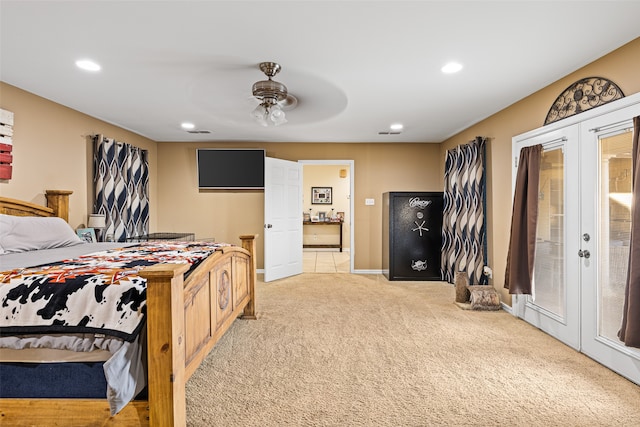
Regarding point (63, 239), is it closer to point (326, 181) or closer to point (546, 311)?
point (546, 311)

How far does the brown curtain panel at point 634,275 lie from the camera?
2.09 meters

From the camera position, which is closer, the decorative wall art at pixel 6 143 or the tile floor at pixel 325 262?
the decorative wall art at pixel 6 143

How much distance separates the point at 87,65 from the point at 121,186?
2.35 meters

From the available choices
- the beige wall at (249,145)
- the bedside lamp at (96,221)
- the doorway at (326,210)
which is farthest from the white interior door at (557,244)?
the doorway at (326,210)

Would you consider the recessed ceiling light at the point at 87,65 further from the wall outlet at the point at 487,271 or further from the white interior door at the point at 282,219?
the wall outlet at the point at 487,271

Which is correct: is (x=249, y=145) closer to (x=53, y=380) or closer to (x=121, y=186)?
(x=121, y=186)

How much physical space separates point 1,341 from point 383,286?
13.7 feet

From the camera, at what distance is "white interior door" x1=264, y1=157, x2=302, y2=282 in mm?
5184

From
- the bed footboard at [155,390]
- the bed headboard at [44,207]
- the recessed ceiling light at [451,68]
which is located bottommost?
the bed footboard at [155,390]

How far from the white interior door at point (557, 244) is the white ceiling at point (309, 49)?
65 cm

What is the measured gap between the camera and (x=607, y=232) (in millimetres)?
2492

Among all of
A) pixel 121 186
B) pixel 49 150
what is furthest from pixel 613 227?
pixel 121 186

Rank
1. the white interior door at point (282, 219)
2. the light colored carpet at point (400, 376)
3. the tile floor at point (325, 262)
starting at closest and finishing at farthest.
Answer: the light colored carpet at point (400, 376)
the white interior door at point (282, 219)
the tile floor at point (325, 262)

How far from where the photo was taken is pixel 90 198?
4160 millimetres
